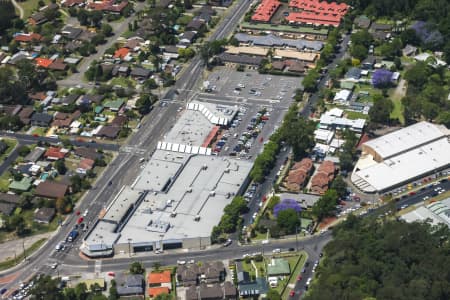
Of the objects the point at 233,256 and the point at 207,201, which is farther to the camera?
the point at 207,201

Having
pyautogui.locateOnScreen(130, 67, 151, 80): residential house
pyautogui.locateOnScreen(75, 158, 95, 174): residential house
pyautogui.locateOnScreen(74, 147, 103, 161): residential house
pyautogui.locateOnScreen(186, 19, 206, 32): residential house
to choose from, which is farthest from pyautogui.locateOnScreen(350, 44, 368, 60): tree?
pyautogui.locateOnScreen(75, 158, 95, 174): residential house

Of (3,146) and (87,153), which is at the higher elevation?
(87,153)

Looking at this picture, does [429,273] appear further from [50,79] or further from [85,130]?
[50,79]

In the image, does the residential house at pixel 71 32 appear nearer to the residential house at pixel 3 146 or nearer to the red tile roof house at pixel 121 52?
the red tile roof house at pixel 121 52

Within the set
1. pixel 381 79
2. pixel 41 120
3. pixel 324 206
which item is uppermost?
pixel 381 79

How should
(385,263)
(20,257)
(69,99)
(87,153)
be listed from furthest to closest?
1. (69,99)
2. (87,153)
3. (20,257)
4. (385,263)

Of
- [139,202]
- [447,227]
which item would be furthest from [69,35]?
[447,227]

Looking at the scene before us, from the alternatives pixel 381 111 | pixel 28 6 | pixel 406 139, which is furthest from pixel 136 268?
pixel 28 6

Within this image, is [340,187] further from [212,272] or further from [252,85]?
[252,85]
